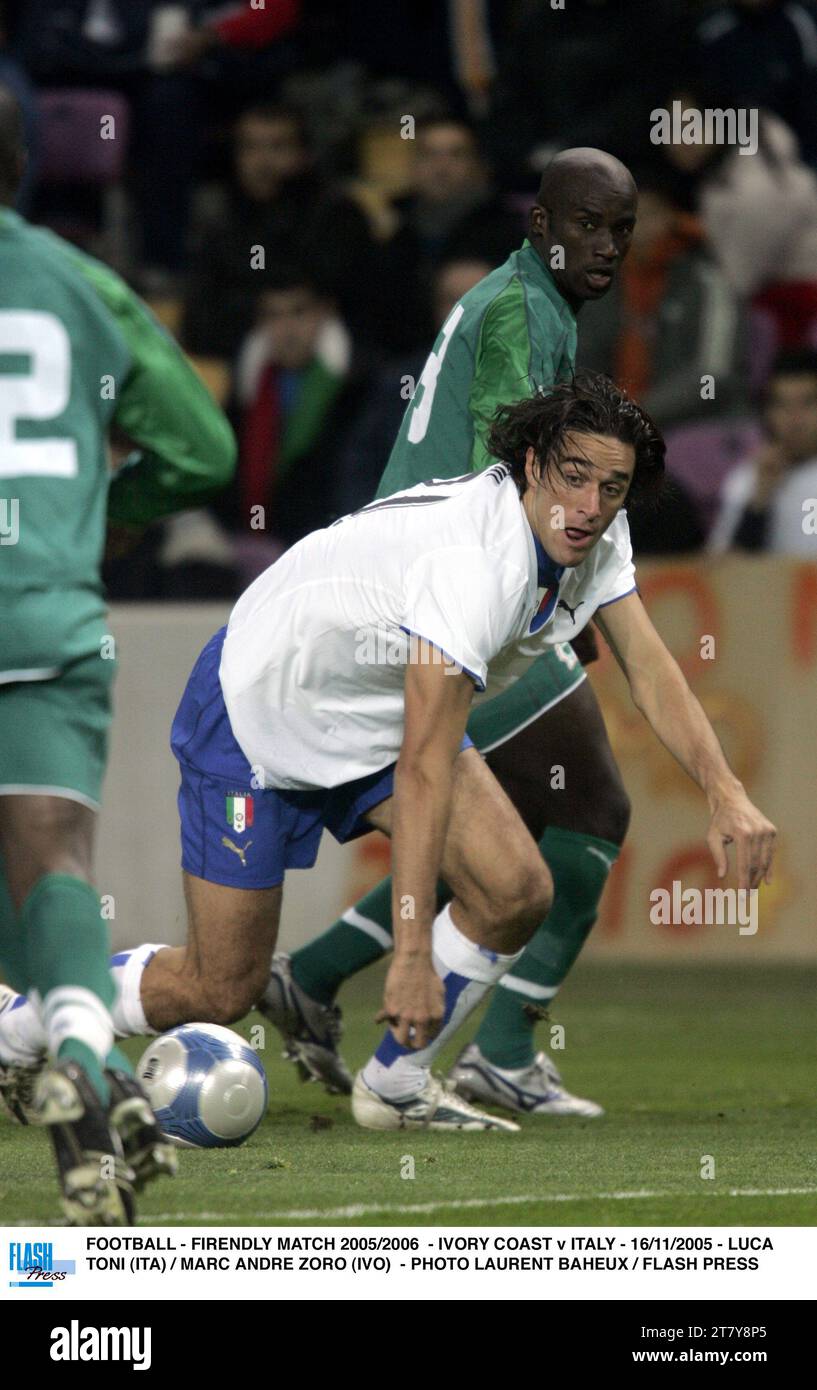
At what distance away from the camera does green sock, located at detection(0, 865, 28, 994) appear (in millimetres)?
4504

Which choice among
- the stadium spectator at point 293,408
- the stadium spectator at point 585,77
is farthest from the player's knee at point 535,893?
the stadium spectator at point 585,77

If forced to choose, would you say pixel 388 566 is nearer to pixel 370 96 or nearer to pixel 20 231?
pixel 20 231

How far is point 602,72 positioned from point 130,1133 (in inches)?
340

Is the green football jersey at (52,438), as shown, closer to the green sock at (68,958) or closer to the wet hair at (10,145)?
the wet hair at (10,145)

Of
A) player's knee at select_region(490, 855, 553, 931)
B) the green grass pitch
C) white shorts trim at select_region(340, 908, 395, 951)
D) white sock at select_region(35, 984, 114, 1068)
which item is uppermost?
white sock at select_region(35, 984, 114, 1068)

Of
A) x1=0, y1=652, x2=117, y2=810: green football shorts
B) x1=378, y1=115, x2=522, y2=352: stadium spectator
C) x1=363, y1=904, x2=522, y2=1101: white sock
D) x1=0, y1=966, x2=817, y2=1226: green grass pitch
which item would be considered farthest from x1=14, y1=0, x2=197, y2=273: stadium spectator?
x1=0, y1=652, x2=117, y2=810: green football shorts

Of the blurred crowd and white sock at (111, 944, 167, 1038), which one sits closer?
white sock at (111, 944, 167, 1038)

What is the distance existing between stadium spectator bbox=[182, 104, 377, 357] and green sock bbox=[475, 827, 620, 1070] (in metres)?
5.29

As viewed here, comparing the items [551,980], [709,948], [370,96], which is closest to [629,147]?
[370,96]

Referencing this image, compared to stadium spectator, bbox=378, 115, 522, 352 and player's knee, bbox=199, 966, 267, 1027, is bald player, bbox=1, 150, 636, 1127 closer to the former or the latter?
player's knee, bbox=199, 966, 267, 1027

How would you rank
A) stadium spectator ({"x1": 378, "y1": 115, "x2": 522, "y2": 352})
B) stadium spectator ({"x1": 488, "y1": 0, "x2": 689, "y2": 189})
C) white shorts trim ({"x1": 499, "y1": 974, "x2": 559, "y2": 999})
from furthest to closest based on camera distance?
stadium spectator ({"x1": 488, "y1": 0, "x2": 689, "y2": 189}), stadium spectator ({"x1": 378, "y1": 115, "x2": 522, "y2": 352}), white shorts trim ({"x1": 499, "y1": 974, "x2": 559, "y2": 999})

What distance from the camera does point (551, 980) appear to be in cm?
669

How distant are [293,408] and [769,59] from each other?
2.93 m

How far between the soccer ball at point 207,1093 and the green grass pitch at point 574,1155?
0.08 metres
